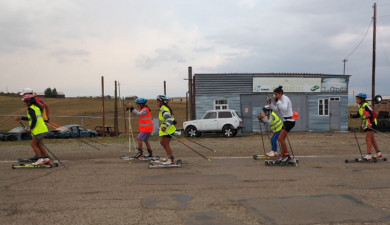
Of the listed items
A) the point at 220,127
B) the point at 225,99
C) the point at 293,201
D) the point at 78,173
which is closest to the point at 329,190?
the point at 293,201

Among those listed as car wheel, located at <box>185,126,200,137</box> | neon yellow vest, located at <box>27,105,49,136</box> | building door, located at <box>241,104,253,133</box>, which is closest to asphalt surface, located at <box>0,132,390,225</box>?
neon yellow vest, located at <box>27,105,49,136</box>

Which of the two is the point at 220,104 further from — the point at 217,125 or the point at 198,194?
the point at 198,194

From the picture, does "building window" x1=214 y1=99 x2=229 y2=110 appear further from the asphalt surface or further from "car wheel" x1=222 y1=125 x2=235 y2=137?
the asphalt surface

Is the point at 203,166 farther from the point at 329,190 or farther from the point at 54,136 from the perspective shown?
the point at 54,136

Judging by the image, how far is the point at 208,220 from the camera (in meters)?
4.46

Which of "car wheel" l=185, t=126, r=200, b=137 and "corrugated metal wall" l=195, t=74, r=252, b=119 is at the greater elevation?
"corrugated metal wall" l=195, t=74, r=252, b=119

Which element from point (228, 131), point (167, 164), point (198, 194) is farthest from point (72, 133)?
point (198, 194)

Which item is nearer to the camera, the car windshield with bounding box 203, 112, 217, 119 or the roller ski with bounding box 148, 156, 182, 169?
the roller ski with bounding box 148, 156, 182, 169

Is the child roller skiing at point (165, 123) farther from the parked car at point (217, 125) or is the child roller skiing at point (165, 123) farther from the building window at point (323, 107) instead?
the building window at point (323, 107)

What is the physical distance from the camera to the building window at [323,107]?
24122 mm

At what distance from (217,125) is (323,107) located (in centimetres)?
915

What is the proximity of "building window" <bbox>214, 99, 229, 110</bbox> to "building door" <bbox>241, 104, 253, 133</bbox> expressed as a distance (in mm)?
1234

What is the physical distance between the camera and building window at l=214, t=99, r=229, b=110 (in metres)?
23.7

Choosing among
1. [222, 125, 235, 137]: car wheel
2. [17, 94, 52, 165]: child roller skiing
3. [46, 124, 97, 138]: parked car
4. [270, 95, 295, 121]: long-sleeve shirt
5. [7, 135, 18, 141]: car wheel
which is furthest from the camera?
[46, 124, 97, 138]: parked car
